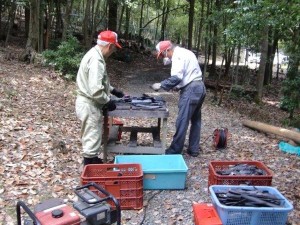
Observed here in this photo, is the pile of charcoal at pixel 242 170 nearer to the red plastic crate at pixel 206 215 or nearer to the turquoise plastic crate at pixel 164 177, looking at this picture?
the turquoise plastic crate at pixel 164 177

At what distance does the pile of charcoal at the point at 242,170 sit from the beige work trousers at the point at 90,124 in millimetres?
1811

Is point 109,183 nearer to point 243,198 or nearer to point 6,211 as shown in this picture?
point 6,211

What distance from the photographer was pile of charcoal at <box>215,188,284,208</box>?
3.73 meters

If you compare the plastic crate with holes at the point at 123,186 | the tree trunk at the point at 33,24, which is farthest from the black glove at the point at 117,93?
the tree trunk at the point at 33,24

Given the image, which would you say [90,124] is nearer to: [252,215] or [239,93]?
[252,215]

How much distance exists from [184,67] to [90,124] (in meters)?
1.93

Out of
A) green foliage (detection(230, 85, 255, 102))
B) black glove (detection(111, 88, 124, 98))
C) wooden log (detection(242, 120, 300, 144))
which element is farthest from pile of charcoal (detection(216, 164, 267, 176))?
green foliage (detection(230, 85, 255, 102))

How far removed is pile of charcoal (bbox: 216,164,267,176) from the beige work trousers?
5.94 feet

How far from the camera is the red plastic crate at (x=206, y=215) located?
11.9 feet

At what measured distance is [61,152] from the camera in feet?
19.9

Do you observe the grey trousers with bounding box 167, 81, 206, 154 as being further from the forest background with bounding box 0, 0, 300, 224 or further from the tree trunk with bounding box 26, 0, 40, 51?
the tree trunk with bounding box 26, 0, 40, 51

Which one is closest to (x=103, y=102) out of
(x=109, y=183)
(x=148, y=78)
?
(x=109, y=183)

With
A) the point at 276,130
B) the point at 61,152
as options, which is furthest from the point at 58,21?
the point at 61,152

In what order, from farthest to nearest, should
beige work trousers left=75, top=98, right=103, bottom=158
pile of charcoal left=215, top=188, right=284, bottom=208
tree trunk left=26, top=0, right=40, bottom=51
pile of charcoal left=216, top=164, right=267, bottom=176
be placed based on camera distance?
1. tree trunk left=26, top=0, right=40, bottom=51
2. beige work trousers left=75, top=98, right=103, bottom=158
3. pile of charcoal left=216, top=164, right=267, bottom=176
4. pile of charcoal left=215, top=188, right=284, bottom=208
